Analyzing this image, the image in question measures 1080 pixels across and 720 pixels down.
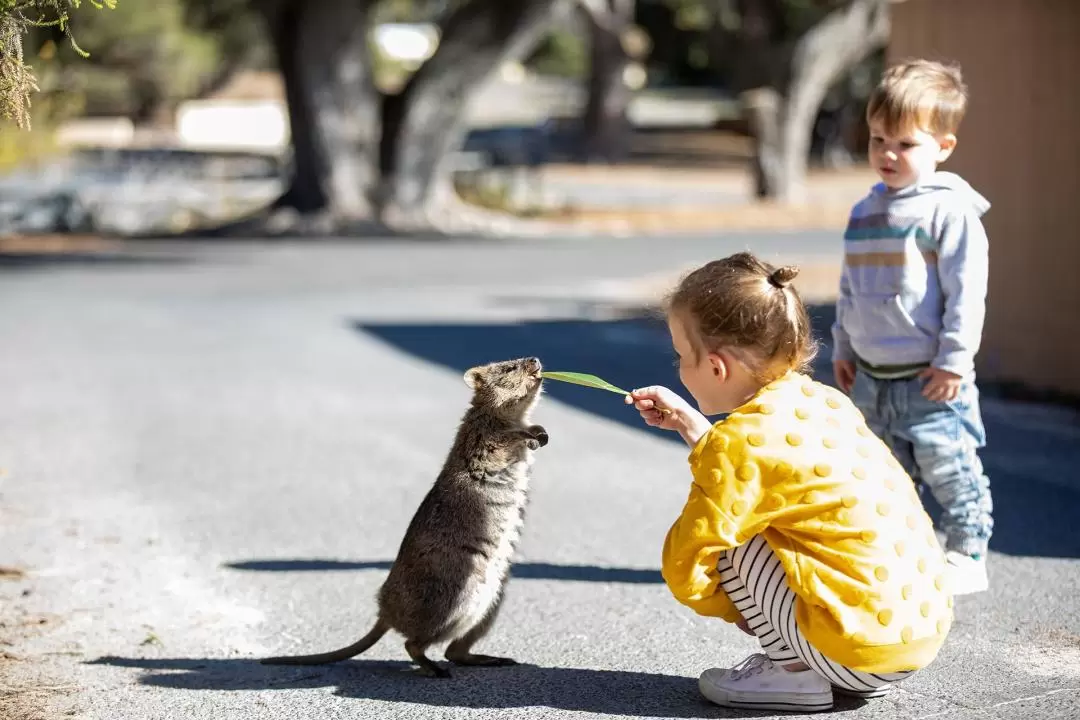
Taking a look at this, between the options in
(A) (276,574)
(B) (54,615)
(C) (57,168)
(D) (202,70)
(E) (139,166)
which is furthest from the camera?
(D) (202,70)

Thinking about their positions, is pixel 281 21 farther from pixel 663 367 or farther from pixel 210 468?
pixel 210 468

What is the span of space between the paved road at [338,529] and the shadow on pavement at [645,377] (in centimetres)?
3

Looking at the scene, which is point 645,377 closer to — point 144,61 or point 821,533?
point 821,533

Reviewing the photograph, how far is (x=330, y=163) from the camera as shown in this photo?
22.6 metres

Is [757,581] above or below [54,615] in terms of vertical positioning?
above

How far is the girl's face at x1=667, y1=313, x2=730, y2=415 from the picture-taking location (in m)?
4.04

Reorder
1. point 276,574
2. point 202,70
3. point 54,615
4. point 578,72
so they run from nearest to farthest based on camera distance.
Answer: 1. point 54,615
2. point 276,574
3. point 202,70
4. point 578,72

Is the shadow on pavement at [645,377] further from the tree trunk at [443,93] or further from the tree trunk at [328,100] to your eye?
the tree trunk at [443,93]

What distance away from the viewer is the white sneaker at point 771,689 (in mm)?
4012

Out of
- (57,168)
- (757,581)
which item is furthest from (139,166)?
(757,581)

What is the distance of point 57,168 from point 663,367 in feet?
77.2

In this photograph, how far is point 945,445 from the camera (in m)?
5.02

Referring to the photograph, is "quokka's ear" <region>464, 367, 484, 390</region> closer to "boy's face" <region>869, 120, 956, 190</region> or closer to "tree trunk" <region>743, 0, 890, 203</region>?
"boy's face" <region>869, 120, 956, 190</region>

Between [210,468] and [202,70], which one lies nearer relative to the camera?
[210,468]
